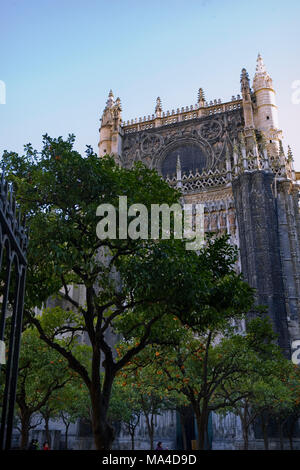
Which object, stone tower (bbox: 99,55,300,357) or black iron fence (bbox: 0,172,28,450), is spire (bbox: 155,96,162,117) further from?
black iron fence (bbox: 0,172,28,450)

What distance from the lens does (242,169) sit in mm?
31797

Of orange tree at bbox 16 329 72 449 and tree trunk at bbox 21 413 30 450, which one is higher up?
orange tree at bbox 16 329 72 449

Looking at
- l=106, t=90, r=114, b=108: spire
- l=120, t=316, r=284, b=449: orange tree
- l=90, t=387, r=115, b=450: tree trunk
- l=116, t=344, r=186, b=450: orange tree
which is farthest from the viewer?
Result: l=106, t=90, r=114, b=108: spire

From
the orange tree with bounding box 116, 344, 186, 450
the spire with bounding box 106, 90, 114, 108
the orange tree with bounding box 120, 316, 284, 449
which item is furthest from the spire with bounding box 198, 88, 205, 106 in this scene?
the orange tree with bounding box 120, 316, 284, 449

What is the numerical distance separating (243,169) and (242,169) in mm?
122

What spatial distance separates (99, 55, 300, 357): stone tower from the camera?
28.0 m

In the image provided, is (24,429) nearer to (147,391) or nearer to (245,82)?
(147,391)

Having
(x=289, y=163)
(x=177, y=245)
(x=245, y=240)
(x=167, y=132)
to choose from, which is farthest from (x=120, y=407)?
(x=167, y=132)

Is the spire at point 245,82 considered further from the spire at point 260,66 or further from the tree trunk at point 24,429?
the tree trunk at point 24,429

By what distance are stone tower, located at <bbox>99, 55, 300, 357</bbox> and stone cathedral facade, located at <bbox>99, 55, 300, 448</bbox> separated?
7cm

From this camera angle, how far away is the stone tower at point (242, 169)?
91.8ft

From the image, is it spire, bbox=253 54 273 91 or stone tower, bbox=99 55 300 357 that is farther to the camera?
spire, bbox=253 54 273 91

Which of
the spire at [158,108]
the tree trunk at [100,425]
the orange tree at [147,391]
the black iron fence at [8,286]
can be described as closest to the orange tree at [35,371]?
the orange tree at [147,391]

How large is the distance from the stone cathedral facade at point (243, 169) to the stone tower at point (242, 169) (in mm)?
66
